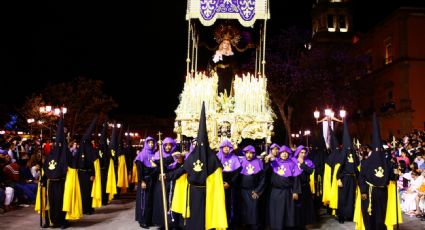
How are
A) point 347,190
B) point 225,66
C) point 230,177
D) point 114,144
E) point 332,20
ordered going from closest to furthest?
point 230,177, point 347,190, point 114,144, point 225,66, point 332,20

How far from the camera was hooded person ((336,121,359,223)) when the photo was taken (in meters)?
10.8

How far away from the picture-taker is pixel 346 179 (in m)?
11.1

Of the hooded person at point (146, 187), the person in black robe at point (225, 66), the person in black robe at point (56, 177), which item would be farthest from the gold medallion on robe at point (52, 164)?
the person in black robe at point (225, 66)

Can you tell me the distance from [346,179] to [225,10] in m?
6.59

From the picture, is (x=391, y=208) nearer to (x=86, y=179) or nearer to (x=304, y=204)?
(x=304, y=204)

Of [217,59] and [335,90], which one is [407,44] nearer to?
[335,90]

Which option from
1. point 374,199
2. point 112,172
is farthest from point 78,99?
point 374,199

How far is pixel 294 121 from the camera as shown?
47.9m

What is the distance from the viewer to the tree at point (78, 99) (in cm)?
4019

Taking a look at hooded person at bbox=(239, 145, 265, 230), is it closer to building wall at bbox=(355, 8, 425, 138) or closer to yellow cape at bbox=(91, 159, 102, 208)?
yellow cape at bbox=(91, 159, 102, 208)

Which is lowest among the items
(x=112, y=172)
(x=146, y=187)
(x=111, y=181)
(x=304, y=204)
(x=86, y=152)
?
(x=304, y=204)

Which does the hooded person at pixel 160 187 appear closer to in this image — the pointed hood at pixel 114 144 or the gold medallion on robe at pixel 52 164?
the gold medallion on robe at pixel 52 164

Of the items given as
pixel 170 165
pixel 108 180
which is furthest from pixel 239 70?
pixel 170 165

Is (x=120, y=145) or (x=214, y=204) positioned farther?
(x=120, y=145)
